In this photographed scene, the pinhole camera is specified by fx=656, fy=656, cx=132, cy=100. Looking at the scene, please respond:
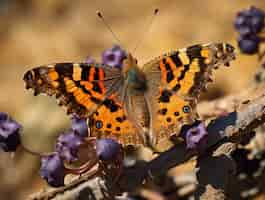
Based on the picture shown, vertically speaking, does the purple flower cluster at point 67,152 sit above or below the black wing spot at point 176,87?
below

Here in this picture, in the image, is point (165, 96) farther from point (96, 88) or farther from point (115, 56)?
point (115, 56)

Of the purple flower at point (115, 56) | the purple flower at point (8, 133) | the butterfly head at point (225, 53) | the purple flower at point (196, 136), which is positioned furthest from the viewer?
the purple flower at point (115, 56)

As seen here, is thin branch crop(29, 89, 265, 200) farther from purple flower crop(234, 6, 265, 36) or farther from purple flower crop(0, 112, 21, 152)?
purple flower crop(234, 6, 265, 36)

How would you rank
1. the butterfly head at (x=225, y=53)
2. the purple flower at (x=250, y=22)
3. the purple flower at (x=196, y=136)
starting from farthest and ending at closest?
the purple flower at (x=250, y=22) < the butterfly head at (x=225, y=53) < the purple flower at (x=196, y=136)

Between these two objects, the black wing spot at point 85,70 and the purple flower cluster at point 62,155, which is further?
the black wing spot at point 85,70

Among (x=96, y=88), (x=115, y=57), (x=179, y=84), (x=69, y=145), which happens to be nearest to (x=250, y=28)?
(x=115, y=57)

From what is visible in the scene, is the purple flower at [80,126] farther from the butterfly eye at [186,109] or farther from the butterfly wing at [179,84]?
the butterfly eye at [186,109]

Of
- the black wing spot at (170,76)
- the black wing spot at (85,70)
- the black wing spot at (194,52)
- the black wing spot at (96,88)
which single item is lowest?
the black wing spot at (96,88)

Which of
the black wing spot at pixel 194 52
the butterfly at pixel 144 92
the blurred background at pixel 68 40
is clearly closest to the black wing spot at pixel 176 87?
the butterfly at pixel 144 92
